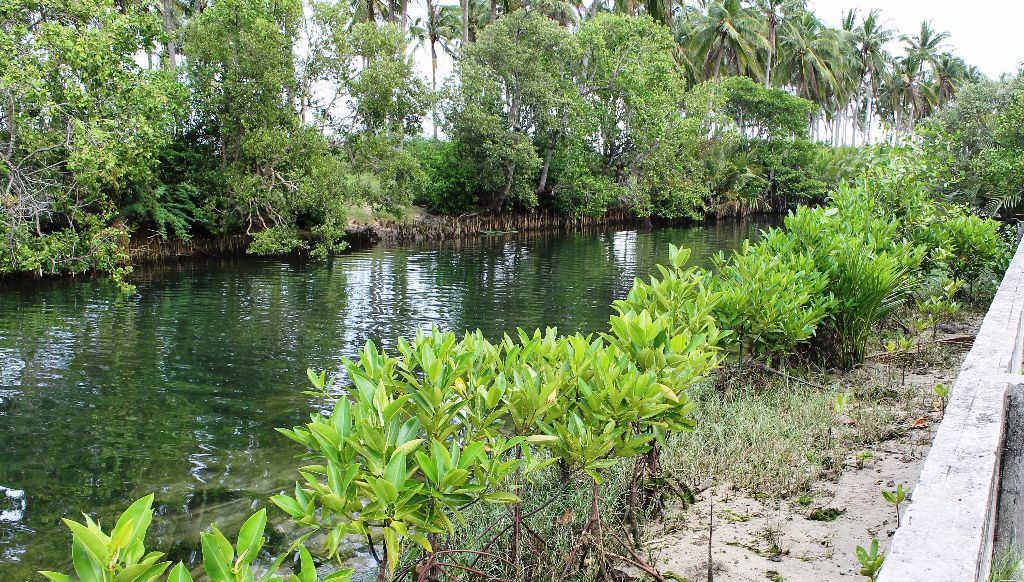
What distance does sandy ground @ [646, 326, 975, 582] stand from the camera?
3.48 meters

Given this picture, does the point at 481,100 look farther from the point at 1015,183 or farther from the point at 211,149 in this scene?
the point at 1015,183

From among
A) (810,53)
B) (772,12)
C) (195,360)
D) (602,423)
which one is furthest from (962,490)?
(810,53)

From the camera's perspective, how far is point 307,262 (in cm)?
2112

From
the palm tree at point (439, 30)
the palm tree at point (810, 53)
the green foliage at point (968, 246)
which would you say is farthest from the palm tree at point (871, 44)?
the green foliage at point (968, 246)

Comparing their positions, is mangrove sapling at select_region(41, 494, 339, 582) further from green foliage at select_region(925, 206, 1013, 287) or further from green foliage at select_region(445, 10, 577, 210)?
green foliage at select_region(445, 10, 577, 210)

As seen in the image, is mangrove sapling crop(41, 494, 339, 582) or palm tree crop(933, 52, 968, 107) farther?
palm tree crop(933, 52, 968, 107)

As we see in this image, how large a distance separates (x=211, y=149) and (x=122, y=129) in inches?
294

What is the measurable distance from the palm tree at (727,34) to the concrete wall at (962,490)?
135 feet

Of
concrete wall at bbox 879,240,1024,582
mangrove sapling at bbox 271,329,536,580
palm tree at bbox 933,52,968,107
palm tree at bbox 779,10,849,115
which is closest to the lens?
concrete wall at bbox 879,240,1024,582

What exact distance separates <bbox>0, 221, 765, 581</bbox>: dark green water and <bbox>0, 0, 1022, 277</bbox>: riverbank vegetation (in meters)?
2.07

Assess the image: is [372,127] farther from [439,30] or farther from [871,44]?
[871,44]

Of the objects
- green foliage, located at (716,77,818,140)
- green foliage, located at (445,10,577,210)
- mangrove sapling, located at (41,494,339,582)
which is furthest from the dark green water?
green foliage, located at (716,77,818,140)

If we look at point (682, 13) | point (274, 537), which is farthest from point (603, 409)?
point (682, 13)

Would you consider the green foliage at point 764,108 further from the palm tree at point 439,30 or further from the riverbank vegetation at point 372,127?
the palm tree at point 439,30
